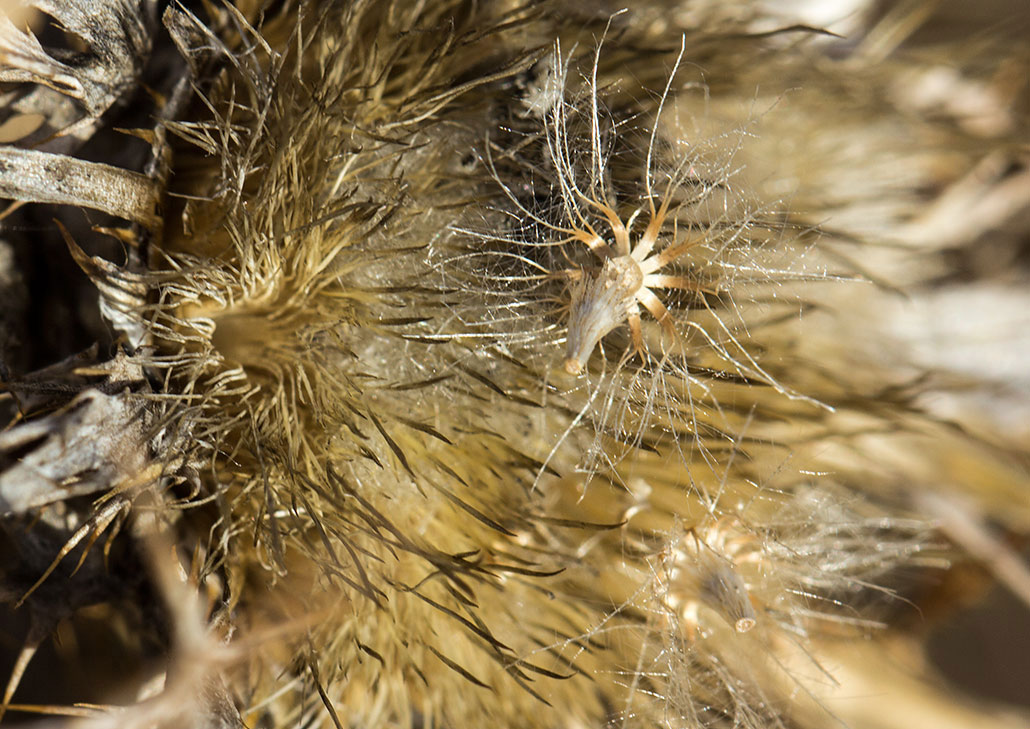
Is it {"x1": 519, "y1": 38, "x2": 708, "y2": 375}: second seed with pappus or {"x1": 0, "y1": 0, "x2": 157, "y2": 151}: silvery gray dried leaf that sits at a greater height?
{"x1": 0, "y1": 0, "x2": 157, "y2": 151}: silvery gray dried leaf

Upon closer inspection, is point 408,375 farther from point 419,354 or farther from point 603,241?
point 603,241

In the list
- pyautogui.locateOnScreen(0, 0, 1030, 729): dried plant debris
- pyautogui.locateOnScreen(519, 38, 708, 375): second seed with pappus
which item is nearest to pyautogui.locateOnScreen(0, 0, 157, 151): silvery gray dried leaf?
pyautogui.locateOnScreen(0, 0, 1030, 729): dried plant debris

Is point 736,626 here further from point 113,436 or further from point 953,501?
point 953,501

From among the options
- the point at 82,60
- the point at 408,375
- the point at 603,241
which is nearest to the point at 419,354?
the point at 408,375

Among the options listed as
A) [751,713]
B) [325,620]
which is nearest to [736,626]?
[751,713]

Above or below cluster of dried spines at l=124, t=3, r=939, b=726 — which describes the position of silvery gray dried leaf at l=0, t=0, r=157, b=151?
above

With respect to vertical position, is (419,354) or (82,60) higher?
(82,60)

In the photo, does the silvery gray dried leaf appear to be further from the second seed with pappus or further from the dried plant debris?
the second seed with pappus

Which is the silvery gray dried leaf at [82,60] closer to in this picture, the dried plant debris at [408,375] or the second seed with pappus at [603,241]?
the dried plant debris at [408,375]
